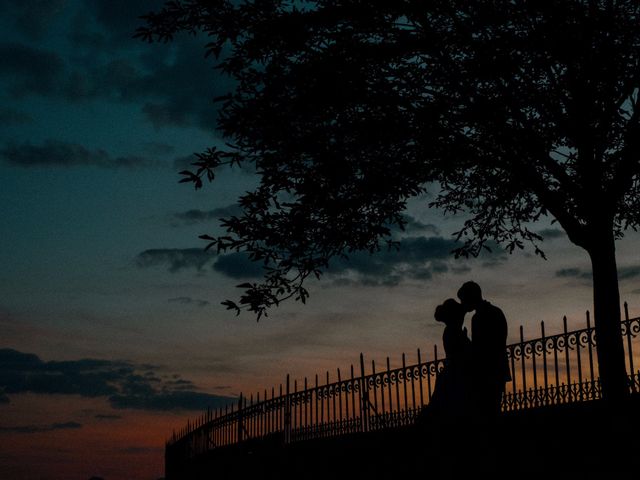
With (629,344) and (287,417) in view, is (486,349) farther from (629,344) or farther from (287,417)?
(287,417)

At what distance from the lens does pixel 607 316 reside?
1434 cm

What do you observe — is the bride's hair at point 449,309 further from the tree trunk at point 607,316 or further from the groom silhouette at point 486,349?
the tree trunk at point 607,316

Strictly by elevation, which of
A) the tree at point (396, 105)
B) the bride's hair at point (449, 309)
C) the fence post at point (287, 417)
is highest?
the tree at point (396, 105)

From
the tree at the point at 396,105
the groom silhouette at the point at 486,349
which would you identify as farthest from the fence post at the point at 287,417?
the groom silhouette at the point at 486,349

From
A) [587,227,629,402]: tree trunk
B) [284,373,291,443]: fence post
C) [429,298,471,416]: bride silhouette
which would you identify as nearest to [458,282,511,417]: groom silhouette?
[429,298,471,416]: bride silhouette

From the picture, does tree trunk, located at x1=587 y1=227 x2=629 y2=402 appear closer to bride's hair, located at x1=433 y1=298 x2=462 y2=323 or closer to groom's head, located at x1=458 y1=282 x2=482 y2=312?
bride's hair, located at x1=433 y1=298 x2=462 y2=323

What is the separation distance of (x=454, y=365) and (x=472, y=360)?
1.43 feet

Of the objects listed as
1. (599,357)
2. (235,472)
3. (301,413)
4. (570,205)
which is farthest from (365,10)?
(301,413)

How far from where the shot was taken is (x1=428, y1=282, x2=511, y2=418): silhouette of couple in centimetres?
950

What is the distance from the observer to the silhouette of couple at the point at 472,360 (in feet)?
31.2

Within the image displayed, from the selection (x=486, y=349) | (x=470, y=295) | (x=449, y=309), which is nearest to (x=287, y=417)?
(x=449, y=309)

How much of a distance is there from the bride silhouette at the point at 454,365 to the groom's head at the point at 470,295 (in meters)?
0.32

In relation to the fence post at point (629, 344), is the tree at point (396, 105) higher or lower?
higher

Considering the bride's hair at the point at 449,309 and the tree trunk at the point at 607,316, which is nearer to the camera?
the bride's hair at the point at 449,309
